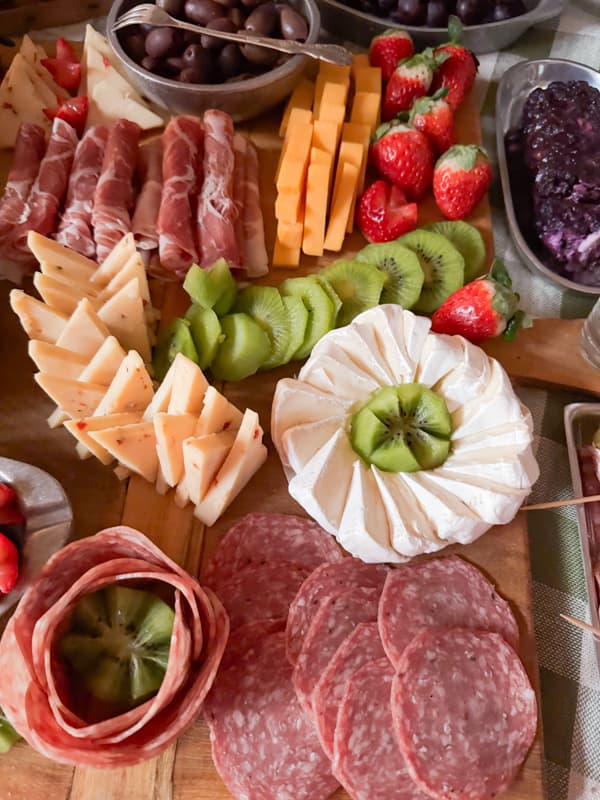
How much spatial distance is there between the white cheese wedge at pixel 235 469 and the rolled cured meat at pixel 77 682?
19cm

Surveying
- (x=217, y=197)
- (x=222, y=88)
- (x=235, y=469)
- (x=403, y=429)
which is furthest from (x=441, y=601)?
(x=222, y=88)

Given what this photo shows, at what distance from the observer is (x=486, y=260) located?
5.66 ft

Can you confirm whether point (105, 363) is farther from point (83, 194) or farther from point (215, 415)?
point (83, 194)

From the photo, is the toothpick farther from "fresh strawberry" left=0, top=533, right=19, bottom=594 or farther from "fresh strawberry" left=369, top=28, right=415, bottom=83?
"fresh strawberry" left=369, top=28, right=415, bottom=83

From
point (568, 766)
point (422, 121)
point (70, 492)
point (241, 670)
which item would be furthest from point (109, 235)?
point (568, 766)

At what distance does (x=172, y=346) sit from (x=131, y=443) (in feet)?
0.87

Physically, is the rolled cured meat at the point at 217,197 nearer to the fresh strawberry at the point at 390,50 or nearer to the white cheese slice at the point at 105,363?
the white cheese slice at the point at 105,363

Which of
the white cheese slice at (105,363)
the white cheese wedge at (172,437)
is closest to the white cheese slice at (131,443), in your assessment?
the white cheese wedge at (172,437)

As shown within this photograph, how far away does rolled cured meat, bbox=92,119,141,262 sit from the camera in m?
1.57

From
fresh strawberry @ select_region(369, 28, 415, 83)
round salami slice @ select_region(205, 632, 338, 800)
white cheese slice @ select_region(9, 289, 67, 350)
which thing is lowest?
round salami slice @ select_region(205, 632, 338, 800)

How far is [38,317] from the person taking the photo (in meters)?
1.38

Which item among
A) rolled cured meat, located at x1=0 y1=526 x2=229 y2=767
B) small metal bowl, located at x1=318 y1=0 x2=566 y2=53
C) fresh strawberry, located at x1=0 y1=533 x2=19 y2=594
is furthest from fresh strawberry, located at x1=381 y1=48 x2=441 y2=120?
fresh strawberry, located at x1=0 y1=533 x2=19 y2=594

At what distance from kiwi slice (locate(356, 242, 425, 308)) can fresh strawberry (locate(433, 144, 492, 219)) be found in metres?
0.22

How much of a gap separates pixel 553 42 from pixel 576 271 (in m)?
0.96
